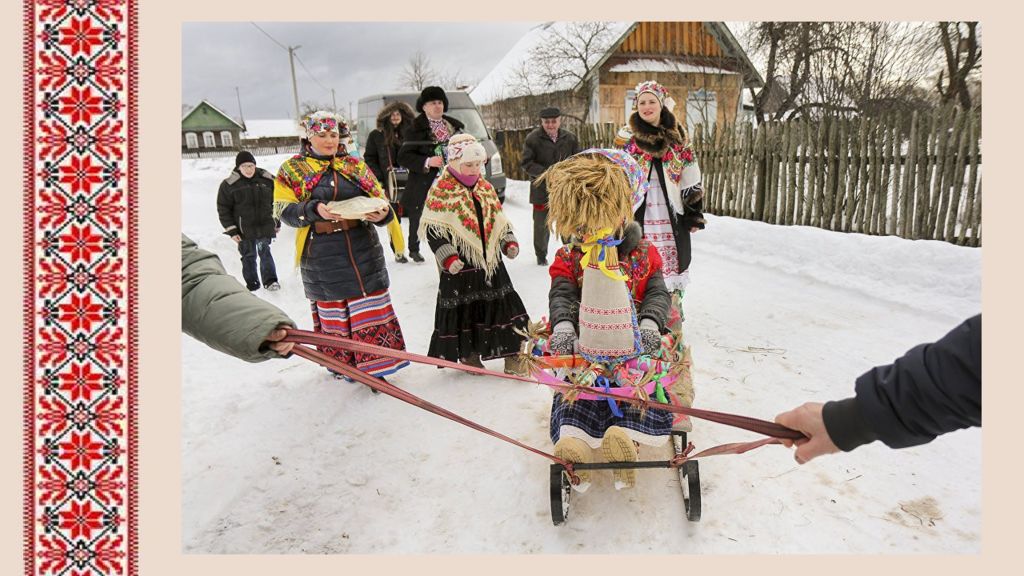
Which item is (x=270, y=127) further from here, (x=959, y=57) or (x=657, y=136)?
(x=657, y=136)

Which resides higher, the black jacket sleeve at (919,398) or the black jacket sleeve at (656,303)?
→ the black jacket sleeve at (656,303)

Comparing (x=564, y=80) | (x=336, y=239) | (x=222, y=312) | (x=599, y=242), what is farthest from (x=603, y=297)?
(x=564, y=80)

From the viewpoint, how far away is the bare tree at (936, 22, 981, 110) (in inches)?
355

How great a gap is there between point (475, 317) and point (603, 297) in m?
1.87

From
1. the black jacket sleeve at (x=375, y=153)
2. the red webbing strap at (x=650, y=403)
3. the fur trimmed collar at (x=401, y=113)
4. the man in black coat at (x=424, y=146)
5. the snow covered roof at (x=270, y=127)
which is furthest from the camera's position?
the snow covered roof at (x=270, y=127)

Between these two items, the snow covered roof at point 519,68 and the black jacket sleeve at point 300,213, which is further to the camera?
the snow covered roof at point 519,68

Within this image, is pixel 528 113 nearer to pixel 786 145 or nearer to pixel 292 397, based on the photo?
pixel 786 145

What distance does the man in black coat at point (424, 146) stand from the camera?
574 centimetres

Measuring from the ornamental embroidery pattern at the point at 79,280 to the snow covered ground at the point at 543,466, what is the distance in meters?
0.79

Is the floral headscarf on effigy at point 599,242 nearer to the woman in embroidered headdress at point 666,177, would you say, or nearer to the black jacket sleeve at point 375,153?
the woman in embroidered headdress at point 666,177

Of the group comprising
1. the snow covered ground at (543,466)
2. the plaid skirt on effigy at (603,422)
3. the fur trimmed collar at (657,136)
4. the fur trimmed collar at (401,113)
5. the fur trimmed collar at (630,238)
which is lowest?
the snow covered ground at (543,466)

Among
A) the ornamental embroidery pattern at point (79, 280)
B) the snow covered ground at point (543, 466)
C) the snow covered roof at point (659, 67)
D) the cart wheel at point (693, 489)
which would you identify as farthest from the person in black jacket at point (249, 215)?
the snow covered roof at point (659, 67)

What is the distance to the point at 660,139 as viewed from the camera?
3.71 metres

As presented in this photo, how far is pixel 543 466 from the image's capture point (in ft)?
9.77
